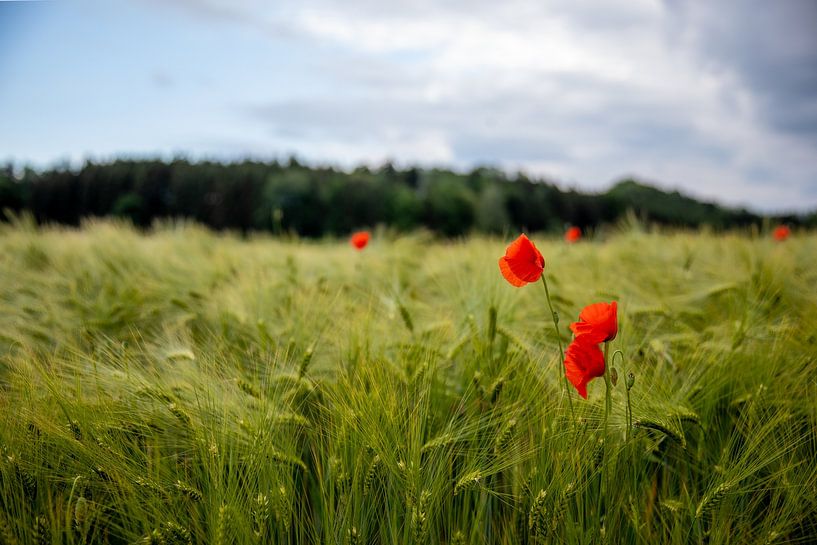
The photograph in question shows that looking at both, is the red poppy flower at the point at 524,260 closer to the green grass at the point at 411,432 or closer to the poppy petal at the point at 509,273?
the poppy petal at the point at 509,273

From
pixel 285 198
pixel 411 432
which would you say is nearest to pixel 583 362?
pixel 411 432

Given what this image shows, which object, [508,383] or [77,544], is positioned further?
[508,383]

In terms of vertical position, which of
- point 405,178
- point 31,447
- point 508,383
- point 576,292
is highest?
point 405,178

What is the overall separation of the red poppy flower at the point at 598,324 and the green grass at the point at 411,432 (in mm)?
245

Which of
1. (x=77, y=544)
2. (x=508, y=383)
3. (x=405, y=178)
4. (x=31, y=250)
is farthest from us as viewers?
(x=405, y=178)

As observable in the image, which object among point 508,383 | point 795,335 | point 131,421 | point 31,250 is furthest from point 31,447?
point 31,250

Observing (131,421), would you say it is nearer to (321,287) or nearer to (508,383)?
(508,383)

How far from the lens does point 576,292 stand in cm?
236

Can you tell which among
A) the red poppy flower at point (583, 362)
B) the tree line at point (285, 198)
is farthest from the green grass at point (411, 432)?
the tree line at point (285, 198)

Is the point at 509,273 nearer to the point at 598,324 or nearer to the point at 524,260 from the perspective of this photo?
the point at 524,260

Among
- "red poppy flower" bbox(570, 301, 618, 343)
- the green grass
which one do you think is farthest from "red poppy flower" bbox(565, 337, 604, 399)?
the green grass

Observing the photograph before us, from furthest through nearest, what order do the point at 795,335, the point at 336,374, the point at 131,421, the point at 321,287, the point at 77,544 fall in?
the point at 321,287
the point at 795,335
the point at 336,374
the point at 131,421
the point at 77,544

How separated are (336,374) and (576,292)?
122cm

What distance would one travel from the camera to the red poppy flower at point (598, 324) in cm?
104
